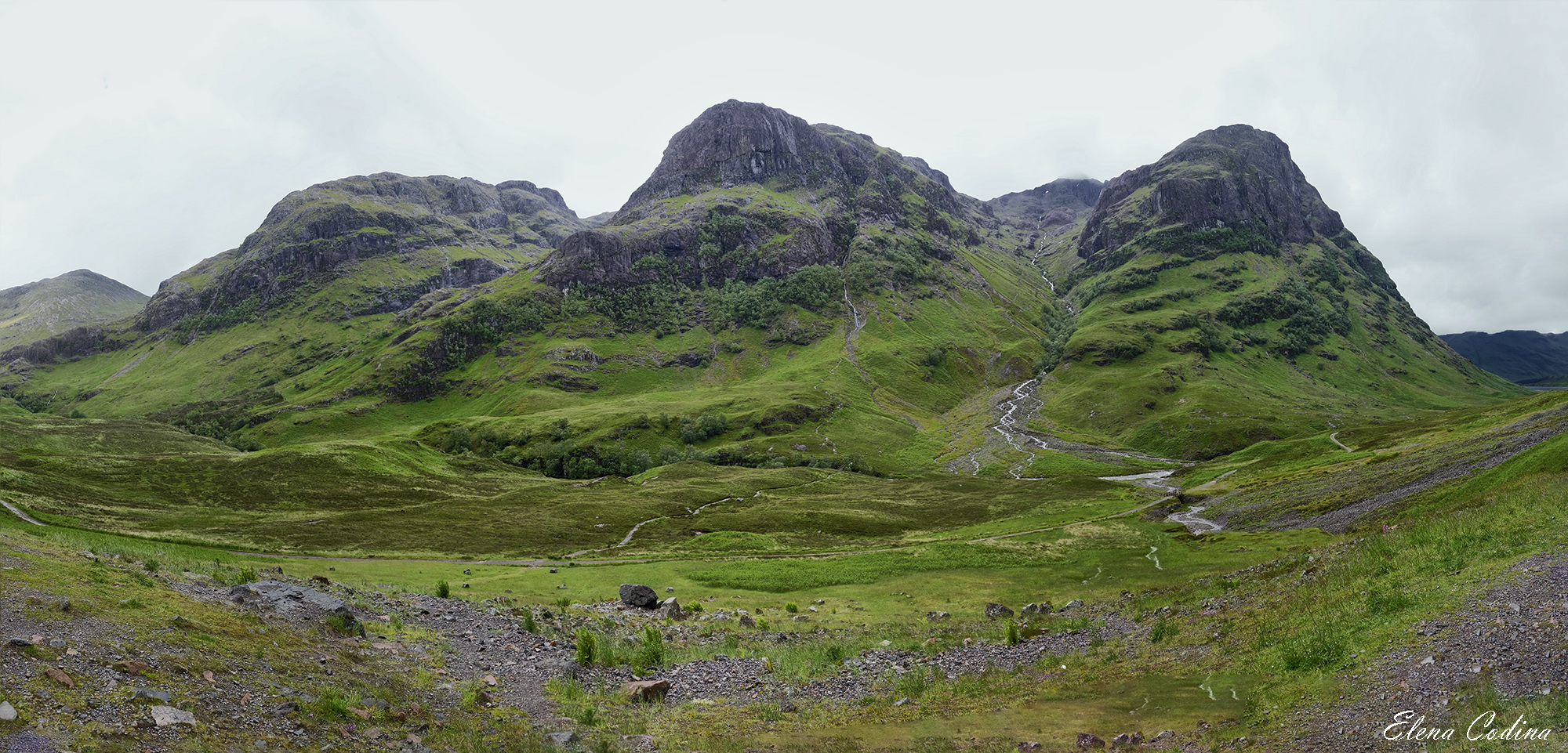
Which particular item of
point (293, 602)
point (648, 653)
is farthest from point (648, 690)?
point (293, 602)

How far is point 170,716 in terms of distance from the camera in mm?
15484

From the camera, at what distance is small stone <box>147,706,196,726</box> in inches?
600

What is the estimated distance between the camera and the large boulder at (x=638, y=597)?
46.3m

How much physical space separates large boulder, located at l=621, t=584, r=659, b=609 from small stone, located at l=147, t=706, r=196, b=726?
31561mm

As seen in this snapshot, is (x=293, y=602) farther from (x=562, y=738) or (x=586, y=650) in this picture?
(x=562, y=738)

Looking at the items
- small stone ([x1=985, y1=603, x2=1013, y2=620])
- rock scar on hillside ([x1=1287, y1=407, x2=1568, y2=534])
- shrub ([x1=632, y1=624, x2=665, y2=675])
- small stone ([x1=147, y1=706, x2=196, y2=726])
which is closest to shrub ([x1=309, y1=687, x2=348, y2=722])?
small stone ([x1=147, y1=706, x2=196, y2=726])

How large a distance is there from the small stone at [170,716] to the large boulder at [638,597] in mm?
31561

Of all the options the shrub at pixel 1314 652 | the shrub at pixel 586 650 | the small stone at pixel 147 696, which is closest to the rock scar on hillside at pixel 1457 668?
the shrub at pixel 1314 652

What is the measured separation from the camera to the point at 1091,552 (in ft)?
225

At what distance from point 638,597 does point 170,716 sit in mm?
32199

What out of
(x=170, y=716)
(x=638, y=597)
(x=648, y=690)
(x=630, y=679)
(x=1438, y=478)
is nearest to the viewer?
(x=170, y=716)

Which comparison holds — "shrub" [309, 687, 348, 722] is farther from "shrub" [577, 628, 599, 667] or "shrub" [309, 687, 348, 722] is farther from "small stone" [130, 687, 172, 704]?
"shrub" [577, 628, 599, 667]

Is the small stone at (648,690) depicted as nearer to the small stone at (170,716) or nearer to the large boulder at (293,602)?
the large boulder at (293,602)

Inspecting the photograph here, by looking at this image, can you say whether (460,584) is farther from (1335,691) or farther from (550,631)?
(1335,691)
